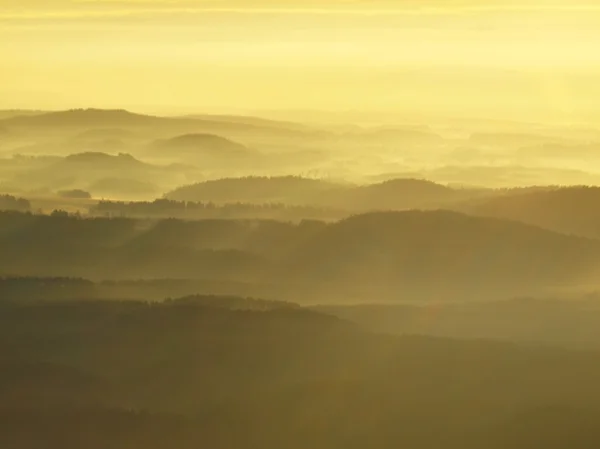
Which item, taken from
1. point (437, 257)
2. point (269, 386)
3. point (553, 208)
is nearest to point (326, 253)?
point (437, 257)

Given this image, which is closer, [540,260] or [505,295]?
[505,295]

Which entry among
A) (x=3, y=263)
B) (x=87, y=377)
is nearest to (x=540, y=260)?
(x=3, y=263)

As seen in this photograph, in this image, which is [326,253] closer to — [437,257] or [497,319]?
[437,257]

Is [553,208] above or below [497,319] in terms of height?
above

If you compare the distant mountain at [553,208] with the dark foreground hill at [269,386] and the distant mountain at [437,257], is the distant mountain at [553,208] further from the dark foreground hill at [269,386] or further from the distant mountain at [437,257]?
the dark foreground hill at [269,386]

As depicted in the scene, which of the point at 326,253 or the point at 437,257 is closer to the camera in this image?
the point at 326,253

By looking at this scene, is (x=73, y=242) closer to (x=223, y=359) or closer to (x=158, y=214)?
(x=158, y=214)

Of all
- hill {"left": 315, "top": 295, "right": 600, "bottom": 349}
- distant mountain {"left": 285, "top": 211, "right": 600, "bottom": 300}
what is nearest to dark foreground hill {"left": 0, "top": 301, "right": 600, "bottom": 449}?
hill {"left": 315, "top": 295, "right": 600, "bottom": 349}
